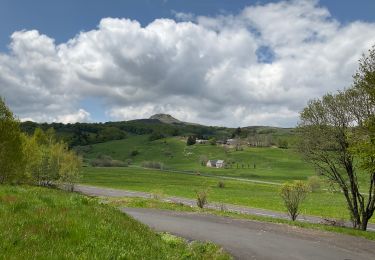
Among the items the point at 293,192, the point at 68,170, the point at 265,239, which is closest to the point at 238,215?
the point at 293,192

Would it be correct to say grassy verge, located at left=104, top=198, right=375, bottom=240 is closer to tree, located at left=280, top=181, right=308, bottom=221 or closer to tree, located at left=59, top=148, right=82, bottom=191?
tree, located at left=280, top=181, right=308, bottom=221

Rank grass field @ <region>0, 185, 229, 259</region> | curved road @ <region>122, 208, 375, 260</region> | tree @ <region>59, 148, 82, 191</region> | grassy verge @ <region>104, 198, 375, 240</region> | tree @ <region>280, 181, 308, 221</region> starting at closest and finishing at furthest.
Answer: grass field @ <region>0, 185, 229, 259</region>
curved road @ <region>122, 208, 375, 260</region>
grassy verge @ <region>104, 198, 375, 240</region>
tree @ <region>280, 181, 308, 221</region>
tree @ <region>59, 148, 82, 191</region>

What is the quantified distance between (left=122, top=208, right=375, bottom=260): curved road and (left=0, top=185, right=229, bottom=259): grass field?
5667 mm

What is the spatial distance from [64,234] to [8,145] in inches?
1732

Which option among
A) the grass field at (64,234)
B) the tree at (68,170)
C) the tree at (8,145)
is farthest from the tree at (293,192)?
the tree at (68,170)

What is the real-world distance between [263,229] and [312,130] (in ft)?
32.1

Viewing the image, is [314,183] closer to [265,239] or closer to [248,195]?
[248,195]

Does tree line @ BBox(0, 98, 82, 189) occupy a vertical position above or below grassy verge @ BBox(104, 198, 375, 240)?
above

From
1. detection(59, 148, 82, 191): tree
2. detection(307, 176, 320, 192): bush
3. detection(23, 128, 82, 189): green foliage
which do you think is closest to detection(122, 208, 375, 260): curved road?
detection(23, 128, 82, 189): green foliage

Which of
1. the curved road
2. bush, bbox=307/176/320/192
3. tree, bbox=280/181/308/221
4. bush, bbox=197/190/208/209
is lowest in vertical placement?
the curved road

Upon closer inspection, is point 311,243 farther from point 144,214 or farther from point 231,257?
point 144,214

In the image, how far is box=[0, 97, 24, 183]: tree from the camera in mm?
50375

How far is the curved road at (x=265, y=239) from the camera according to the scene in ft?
61.1

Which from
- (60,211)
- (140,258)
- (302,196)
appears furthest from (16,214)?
(302,196)
